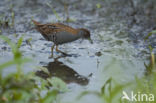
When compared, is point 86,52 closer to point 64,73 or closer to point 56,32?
point 56,32

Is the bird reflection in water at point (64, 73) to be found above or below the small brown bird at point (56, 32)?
below

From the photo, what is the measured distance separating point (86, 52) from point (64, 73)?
1043mm

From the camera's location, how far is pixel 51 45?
22.2 feet

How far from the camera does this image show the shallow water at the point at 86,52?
504cm

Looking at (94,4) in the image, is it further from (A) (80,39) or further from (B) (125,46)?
(B) (125,46)

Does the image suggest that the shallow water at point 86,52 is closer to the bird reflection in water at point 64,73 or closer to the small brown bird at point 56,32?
the bird reflection in water at point 64,73

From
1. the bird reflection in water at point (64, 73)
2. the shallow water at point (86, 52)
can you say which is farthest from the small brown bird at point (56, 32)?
the bird reflection in water at point (64, 73)

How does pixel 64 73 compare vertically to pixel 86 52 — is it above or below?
below

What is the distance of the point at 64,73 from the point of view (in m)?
5.33

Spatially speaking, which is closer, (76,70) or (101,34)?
(76,70)

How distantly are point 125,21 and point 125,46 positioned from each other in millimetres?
1726

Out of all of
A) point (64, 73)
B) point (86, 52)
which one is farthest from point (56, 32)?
point (64, 73)

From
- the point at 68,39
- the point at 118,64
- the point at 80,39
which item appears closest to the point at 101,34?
the point at 80,39

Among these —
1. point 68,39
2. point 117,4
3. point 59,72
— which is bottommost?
point 59,72
